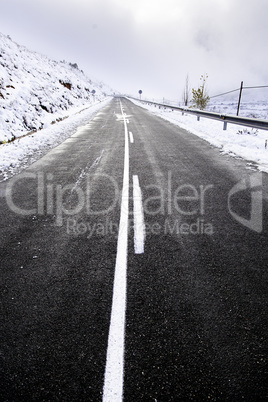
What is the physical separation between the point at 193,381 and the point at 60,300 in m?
1.39

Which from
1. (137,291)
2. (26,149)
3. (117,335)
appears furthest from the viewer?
(26,149)

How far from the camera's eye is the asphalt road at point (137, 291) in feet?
5.51

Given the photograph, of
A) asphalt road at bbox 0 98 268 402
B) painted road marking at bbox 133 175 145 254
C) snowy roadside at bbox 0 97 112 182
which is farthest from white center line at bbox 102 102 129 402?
snowy roadside at bbox 0 97 112 182

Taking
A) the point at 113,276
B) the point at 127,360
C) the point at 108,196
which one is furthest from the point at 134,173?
the point at 127,360

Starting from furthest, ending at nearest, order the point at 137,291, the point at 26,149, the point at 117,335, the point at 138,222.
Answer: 1. the point at 26,149
2. the point at 138,222
3. the point at 137,291
4. the point at 117,335

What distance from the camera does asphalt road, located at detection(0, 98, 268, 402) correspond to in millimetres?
1679

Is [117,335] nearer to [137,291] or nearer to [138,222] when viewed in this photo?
[137,291]

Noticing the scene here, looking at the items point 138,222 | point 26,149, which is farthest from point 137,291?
point 26,149

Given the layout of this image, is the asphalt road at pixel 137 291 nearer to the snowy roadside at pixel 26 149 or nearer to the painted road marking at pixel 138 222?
the painted road marking at pixel 138 222

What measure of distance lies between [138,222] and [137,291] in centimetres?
146

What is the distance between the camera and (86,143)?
962 cm

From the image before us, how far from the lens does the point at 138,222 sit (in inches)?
148

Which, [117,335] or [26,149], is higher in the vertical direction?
[26,149]

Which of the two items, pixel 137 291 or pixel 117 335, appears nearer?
pixel 117 335
